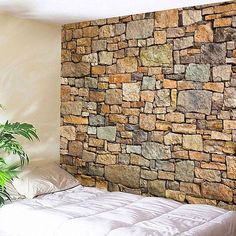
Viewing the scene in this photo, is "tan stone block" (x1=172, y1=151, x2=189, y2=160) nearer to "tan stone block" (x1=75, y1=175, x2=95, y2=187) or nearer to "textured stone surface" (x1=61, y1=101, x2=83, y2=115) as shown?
"tan stone block" (x1=75, y1=175, x2=95, y2=187)

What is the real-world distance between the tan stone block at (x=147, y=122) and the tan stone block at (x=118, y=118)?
20cm

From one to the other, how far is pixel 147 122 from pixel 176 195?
2.53 ft

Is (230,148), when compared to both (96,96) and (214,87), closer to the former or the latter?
(214,87)

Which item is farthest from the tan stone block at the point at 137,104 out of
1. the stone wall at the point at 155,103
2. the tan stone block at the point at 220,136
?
the tan stone block at the point at 220,136

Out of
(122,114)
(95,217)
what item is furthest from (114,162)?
(95,217)

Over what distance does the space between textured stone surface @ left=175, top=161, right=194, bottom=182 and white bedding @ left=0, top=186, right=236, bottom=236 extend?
0.35 meters

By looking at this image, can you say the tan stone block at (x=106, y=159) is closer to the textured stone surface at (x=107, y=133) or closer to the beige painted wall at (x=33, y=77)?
the textured stone surface at (x=107, y=133)

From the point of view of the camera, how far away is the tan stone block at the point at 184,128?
3.89m

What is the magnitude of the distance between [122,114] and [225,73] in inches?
46.8

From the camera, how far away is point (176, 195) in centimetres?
401

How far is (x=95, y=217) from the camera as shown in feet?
10.4

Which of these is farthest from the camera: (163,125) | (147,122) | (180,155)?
(147,122)

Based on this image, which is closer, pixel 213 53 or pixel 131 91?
pixel 213 53

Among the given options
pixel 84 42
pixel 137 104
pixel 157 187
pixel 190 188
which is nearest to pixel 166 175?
pixel 157 187
